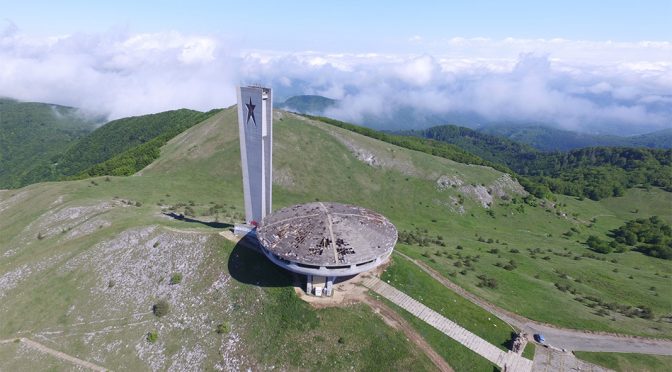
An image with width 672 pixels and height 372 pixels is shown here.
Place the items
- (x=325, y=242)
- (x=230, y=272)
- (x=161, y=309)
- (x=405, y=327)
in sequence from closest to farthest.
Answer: (x=405, y=327), (x=325, y=242), (x=161, y=309), (x=230, y=272)

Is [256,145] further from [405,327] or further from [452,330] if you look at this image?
[452,330]

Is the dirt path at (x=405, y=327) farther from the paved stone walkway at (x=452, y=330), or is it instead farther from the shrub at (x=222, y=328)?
the shrub at (x=222, y=328)

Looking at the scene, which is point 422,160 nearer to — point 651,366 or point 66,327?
point 651,366

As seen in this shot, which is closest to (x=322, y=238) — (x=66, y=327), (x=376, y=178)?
(x=66, y=327)

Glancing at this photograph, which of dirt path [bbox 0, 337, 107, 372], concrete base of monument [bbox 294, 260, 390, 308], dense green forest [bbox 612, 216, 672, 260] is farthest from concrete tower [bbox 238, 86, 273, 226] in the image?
dense green forest [bbox 612, 216, 672, 260]

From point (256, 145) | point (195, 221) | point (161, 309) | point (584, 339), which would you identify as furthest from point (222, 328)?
point (584, 339)
